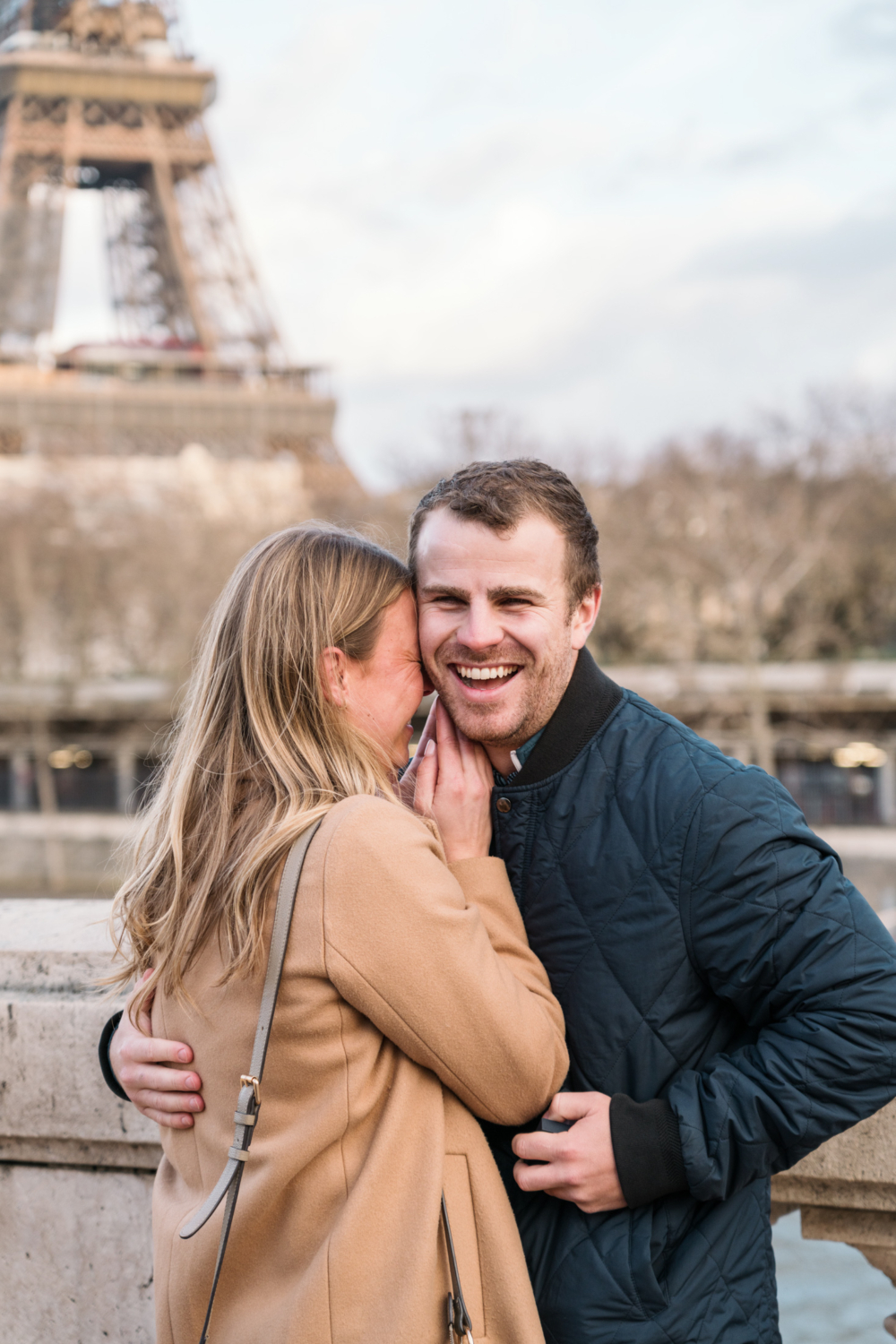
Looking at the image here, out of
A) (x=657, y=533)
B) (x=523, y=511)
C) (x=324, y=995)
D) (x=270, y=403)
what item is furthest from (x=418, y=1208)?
(x=270, y=403)

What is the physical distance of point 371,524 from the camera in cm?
251

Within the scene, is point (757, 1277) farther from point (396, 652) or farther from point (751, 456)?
point (751, 456)

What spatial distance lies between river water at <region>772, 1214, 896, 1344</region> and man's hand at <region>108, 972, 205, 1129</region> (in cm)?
141

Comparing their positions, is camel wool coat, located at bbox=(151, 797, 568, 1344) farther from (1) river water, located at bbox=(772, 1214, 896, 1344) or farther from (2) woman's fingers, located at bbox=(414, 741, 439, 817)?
(1) river water, located at bbox=(772, 1214, 896, 1344)

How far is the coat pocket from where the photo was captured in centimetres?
164

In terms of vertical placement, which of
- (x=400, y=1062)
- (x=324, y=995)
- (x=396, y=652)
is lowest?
(x=400, y=1062)

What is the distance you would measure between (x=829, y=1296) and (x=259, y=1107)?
158cm

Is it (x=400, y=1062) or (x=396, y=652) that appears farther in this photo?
(x=396, y=652)

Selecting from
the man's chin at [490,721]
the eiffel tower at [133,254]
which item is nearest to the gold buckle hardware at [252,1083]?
the man's chin at [490,721]

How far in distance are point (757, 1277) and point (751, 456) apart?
2671 centimetres

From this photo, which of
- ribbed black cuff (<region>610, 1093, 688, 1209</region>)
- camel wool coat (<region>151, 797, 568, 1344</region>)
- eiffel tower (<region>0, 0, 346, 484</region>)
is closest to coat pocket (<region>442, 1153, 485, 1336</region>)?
camel wool coat (<region>151, 797, 568, 1344</region>)

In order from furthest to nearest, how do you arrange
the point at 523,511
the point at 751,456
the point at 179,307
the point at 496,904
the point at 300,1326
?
the point at 179,307
the point at 751,456
the point at 523,511
the point at 496,904
the point at 300,1326

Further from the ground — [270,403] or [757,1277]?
[270,403]

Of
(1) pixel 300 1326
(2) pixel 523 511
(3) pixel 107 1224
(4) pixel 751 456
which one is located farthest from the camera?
(4) pixel 751 456
